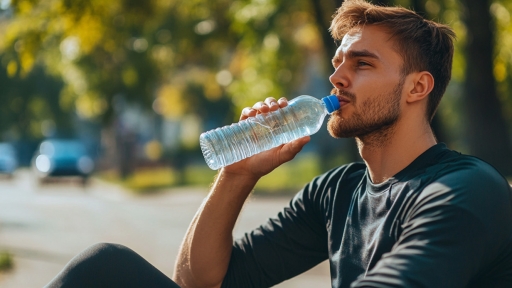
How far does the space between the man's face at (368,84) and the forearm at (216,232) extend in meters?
0.50

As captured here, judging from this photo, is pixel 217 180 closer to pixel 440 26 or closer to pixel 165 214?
pixel 440 26

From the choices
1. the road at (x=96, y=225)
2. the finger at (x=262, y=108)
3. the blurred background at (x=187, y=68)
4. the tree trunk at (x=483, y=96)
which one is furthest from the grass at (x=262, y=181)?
the finger at (x=262, y=108)

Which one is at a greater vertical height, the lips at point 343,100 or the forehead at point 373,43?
the forehead at point 373,43

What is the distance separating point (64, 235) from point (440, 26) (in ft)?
36.3

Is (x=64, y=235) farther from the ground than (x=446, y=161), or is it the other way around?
(x=446, y=161)

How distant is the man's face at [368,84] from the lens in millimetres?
2672

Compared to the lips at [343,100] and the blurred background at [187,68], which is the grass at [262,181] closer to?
the blurred background at [187,68]

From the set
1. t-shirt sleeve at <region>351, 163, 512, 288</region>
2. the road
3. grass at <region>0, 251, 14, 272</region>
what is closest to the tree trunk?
the road

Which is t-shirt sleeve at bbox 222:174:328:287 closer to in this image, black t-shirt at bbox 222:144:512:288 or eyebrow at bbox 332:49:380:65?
black t-shirt at bbox 222:144:512:288

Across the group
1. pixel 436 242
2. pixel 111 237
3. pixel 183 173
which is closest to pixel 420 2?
pixel 111 237

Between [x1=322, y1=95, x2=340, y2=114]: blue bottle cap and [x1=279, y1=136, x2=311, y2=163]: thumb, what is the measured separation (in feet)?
0.60

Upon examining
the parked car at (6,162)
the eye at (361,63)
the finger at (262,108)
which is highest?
the eye at (361,63)

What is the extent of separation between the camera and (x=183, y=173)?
28000 mm

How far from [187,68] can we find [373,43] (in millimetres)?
32407
